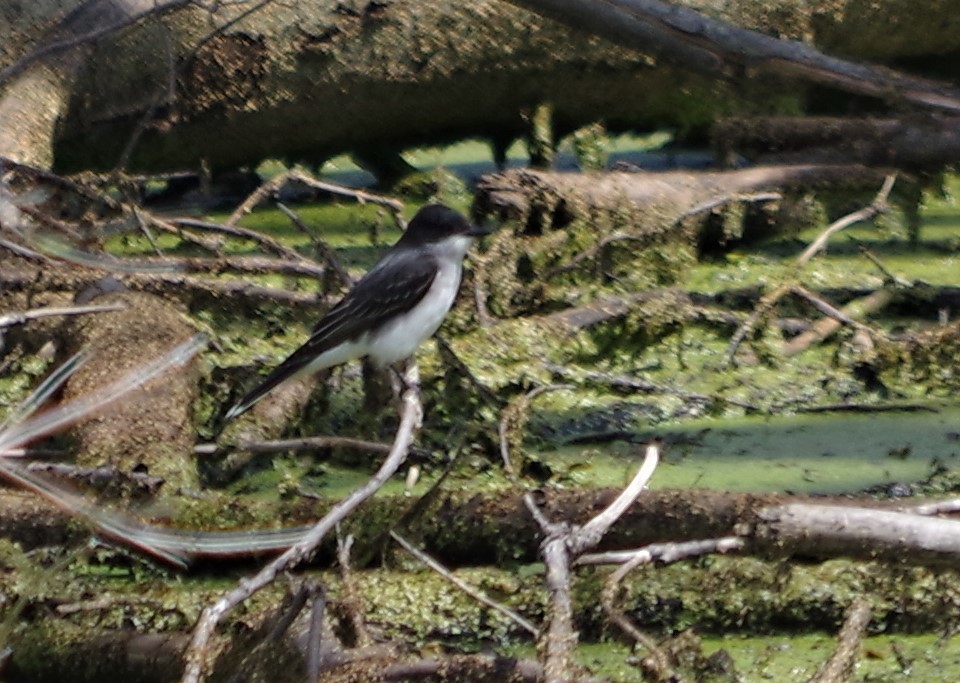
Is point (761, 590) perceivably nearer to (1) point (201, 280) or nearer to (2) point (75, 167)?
(1) point (201, 280)

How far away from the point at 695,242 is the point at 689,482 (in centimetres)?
201

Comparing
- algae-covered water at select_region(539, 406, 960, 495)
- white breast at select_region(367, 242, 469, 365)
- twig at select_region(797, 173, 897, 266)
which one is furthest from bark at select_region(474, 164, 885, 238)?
algae-covered water at select_region(539, 406, 960, 495)

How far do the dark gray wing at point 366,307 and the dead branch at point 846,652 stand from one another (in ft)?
6.80

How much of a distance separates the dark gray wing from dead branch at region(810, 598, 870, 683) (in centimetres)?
207

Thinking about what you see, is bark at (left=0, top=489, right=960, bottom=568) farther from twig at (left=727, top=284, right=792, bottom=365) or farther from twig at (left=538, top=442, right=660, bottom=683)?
twig at (left=727, top=284, right=792, bottom=365)

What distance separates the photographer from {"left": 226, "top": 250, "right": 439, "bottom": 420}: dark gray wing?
4.93m

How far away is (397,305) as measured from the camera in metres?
5.35

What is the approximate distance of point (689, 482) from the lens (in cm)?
461

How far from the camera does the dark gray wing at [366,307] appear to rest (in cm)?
493

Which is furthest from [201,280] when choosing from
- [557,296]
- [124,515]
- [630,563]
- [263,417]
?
[630,563]

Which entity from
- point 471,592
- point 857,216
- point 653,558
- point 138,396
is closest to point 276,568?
point 471,592

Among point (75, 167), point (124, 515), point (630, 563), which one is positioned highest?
point (630, 563)

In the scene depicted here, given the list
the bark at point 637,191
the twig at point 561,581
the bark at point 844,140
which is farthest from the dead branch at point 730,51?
the bark at point 637,191

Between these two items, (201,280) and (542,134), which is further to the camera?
(542,134)
